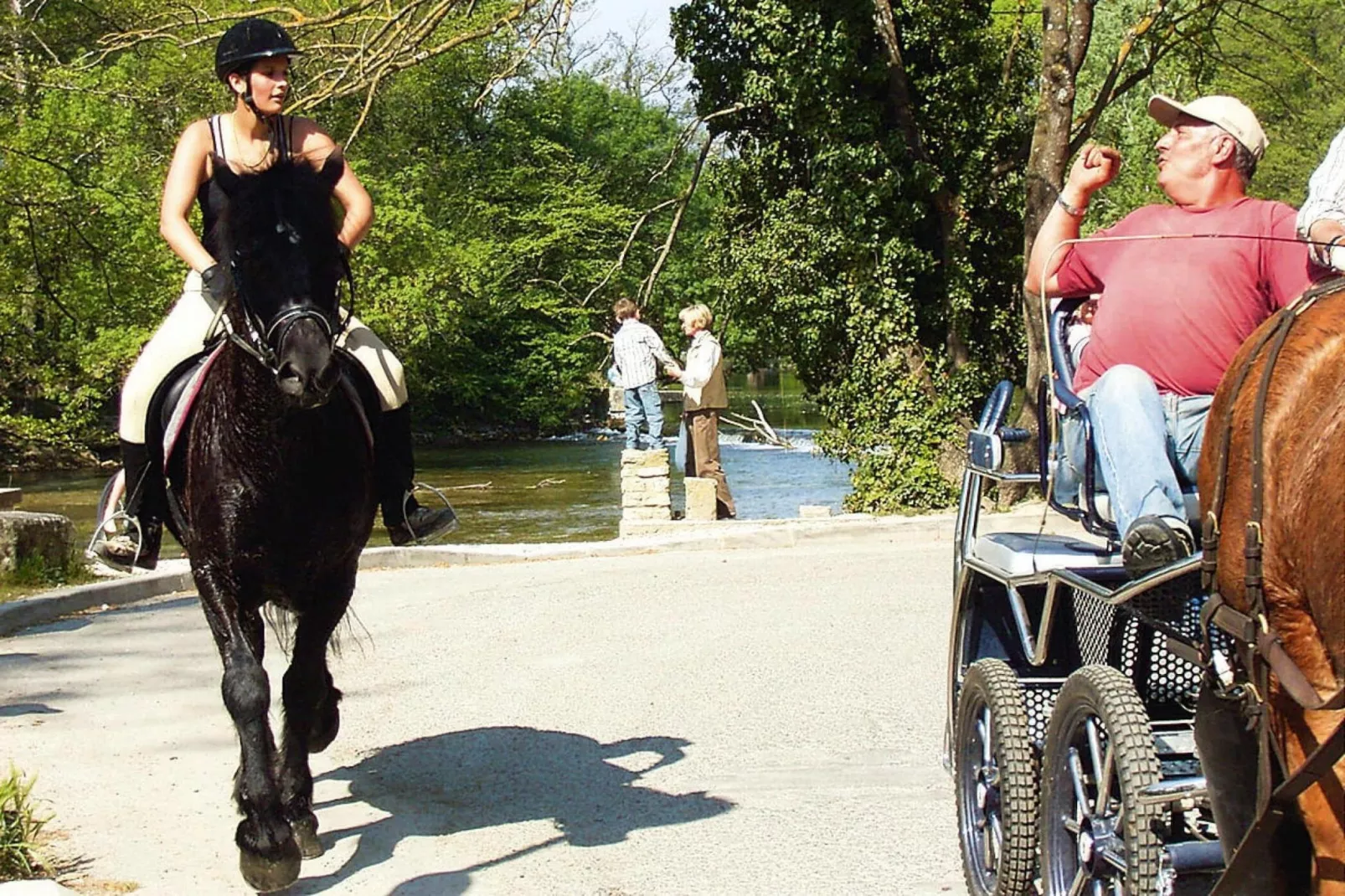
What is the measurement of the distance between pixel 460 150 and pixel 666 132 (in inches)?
308

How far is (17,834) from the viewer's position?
600cm

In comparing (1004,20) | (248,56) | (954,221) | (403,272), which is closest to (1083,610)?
(248,56)

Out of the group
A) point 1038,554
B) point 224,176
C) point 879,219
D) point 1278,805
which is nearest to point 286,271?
point 224,176

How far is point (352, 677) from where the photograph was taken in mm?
10008

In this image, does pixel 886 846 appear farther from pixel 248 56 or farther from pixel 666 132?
pixel 666 132

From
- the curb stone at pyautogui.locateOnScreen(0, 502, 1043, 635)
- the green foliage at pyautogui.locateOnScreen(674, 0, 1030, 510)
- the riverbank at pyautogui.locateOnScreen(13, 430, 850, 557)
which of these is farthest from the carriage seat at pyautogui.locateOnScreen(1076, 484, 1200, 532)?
the riverbank at pyautogui.locateOnScreen(13, 430, 850, 557)

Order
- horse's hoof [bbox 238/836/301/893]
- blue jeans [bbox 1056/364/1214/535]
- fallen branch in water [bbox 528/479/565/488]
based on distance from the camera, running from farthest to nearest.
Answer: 1. fallen branch in water [bbox 528/479/565/488]
2. horse's hoof [bbox 238/836/301/893]
3. blue jeans [bbox 1056/364/1214/535]

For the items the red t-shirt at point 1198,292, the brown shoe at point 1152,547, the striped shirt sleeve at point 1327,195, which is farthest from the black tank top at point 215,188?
the striped shirt sleeve at point 1327,195

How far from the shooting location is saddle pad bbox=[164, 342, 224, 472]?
650cm

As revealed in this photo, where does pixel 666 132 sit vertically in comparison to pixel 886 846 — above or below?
above

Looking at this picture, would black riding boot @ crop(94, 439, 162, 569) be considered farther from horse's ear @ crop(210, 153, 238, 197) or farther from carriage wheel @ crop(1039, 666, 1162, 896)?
carriage wheel @ crop(1039, 666, 1162, 896)

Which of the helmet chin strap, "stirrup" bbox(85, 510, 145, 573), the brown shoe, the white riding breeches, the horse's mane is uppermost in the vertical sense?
the helmet chin strap

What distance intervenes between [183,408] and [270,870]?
1846 millimetres

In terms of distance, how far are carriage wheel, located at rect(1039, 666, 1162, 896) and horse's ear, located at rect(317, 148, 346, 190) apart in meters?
3.16
